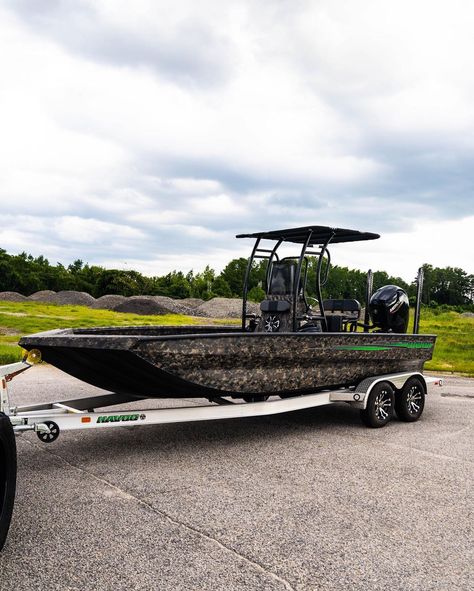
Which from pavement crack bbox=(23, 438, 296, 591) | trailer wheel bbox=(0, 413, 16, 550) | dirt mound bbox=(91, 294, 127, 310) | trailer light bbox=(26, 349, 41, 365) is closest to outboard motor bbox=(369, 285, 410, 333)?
pavement crack bbox=(23, 438, 296, 591)

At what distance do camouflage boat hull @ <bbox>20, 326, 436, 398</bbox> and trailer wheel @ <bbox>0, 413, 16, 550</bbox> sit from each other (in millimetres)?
1392

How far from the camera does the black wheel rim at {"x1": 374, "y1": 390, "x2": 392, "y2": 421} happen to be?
6758 millimetres

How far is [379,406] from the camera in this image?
22.3 ft

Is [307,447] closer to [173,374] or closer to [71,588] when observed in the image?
[173,374]

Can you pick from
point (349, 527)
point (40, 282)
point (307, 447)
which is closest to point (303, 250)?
point (307, 447)

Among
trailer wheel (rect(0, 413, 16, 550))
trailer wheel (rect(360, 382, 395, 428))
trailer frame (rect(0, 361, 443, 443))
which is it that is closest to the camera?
trailer wheel (rect(0, 413, 16, 550))

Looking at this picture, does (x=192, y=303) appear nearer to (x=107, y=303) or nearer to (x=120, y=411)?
(x=107, y=303)

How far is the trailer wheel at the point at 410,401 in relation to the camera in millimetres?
7141

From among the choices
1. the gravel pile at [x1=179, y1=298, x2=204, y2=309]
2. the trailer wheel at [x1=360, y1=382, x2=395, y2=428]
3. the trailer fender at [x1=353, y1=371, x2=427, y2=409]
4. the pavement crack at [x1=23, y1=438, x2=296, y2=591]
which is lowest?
the pavement crack at [x1=23, y1=438, x2=296, y2=591]

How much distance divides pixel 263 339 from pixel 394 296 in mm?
3261

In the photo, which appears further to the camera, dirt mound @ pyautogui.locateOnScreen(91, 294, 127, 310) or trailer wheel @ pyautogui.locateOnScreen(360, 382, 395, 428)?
dirt mound @ pyautogui.locateOnScreen(91, 294, 127, 310)

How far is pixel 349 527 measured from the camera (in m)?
3.74

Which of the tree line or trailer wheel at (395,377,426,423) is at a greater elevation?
the tree line

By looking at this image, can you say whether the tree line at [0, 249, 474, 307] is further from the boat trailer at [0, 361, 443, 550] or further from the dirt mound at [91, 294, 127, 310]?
the boat trailer at [0, 361, 443, 550]
